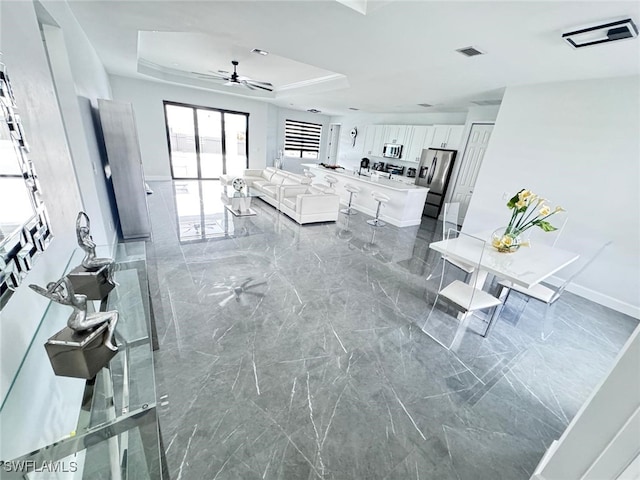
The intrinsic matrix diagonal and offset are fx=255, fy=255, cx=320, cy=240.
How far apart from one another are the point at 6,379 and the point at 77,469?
44cm

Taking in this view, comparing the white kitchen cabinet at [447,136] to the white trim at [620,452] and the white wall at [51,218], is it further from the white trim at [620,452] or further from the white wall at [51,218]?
the white wall at [51,218]

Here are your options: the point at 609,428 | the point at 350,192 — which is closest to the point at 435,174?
the point at 350,192

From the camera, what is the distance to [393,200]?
228 inches

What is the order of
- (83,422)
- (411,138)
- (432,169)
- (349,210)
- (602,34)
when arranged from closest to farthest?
(83,422) → (602,34) → (349,210) → (432,169) → (411,138)

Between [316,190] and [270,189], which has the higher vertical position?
[316,190]

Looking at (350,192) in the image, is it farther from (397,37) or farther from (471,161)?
(397,37)

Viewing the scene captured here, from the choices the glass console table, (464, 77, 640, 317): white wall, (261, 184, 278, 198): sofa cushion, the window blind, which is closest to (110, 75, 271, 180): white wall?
the window blind

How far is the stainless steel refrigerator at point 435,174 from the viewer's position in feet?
20.3

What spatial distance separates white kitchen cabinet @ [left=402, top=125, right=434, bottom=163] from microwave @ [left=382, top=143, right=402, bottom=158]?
175mm

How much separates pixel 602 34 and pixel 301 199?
4.10 metres

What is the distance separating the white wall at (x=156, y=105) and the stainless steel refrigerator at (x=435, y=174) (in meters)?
5.86

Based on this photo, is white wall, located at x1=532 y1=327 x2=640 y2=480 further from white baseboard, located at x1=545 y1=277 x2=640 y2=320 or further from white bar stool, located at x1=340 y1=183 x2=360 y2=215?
white bar stool, located at x1=340 y1=183 x2=360 y2=215

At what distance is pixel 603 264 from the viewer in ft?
11.3

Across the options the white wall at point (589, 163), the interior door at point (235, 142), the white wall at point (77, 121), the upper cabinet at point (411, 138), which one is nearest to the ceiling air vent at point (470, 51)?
the white wall at point (589, 163)
